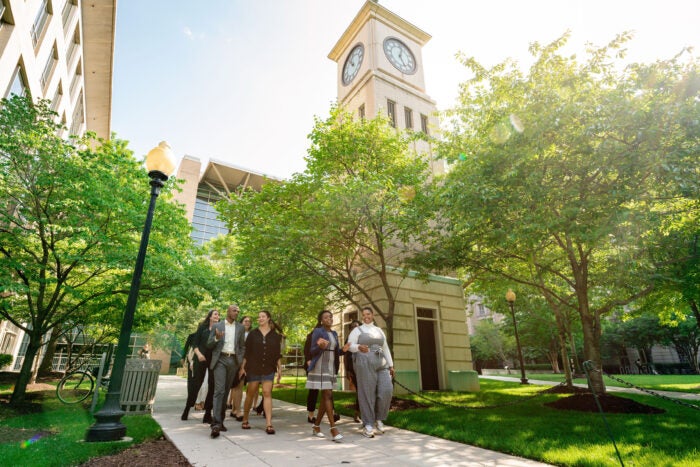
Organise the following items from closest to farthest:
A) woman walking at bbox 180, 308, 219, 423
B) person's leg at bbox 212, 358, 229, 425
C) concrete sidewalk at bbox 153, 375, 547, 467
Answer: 1. concrete sidewalk at bbox 153, 375, 547, 467
2. person's leg at bbox 212, 358, 229, 425
3. woman walking at bbox 180, 308, 219, 423

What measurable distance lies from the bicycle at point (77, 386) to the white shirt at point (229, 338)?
804cm

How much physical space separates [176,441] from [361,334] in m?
3.39

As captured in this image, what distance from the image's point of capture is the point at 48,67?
63.9 ft

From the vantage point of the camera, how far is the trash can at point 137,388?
8.92 metres

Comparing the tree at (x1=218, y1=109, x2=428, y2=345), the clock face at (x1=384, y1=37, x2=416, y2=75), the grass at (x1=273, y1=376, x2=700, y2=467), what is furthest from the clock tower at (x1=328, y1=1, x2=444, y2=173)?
the grass at (x1=273, y1=376, x2=700, y2=467)

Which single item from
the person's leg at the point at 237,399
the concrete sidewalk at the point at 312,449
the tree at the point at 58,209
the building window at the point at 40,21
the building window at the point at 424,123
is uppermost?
the building window at the point at 40,21

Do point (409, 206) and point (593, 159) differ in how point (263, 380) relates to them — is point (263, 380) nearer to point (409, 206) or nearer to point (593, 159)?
point (409, 206)

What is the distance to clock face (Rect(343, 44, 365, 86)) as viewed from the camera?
24109 millimetres

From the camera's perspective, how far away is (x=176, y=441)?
5.55m

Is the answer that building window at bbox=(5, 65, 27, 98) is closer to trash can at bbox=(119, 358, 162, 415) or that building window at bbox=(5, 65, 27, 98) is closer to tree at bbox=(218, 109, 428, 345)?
tree at bbox=(218, 109, 428, 345)

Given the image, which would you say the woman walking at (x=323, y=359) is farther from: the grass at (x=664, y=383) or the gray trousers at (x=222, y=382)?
the grass at (x=664, y=383)

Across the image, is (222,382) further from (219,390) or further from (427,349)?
(427,349)

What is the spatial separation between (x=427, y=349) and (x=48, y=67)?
2428 centimetres

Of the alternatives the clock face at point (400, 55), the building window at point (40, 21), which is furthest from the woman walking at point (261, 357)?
the clock face at point (400, 55)
